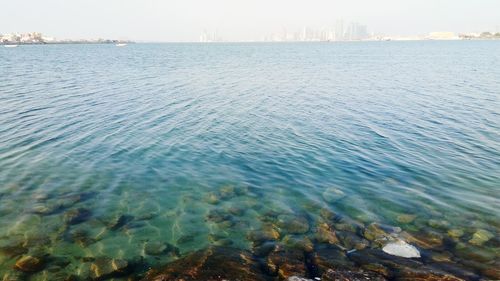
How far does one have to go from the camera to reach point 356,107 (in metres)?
39.7

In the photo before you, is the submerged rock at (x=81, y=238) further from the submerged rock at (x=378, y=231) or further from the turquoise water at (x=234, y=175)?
the submerged rock at (x=378, y=231)

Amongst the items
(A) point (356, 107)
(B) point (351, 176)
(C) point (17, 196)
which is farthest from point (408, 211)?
(A) point (356, 107)

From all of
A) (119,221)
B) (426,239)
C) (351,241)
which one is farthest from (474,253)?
(119,221)

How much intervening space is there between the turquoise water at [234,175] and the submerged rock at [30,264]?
21 centimetres

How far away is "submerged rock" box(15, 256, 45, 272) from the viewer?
12.0 metres

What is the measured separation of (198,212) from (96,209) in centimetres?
461

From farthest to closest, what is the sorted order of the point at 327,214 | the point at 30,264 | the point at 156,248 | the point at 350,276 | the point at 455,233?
1. the point at 327,214
2. the point at 455,233
3. the point at 156,248
4. the point at 30,264
5. the point at 350,276

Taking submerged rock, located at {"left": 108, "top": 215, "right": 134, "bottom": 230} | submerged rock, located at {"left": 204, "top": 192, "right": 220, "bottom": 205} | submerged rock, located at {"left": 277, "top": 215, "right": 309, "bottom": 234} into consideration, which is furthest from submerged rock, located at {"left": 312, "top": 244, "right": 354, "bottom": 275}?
submerged rock, located at {"left": 108, "top": 215, "right": 134, "bottom": 230}

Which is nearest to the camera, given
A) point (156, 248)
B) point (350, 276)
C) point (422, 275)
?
point (350, 276)

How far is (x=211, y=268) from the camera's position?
11375 mm

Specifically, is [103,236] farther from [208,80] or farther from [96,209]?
[208,80]

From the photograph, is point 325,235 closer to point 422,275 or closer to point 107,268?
point 422,275

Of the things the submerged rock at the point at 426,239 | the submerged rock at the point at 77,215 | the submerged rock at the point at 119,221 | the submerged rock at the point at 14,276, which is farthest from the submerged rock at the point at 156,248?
the submerged rock at the point at 426,239

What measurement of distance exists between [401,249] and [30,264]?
42.8ft
